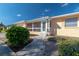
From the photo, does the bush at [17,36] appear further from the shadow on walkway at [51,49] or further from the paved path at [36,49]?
the shadow on walkway at [51,49]

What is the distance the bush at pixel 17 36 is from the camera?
8.12 metres

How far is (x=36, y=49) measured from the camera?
8.13 m

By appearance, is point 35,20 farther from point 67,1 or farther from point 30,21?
point 67,1

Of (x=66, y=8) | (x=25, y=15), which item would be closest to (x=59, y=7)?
(x=66, y=8)

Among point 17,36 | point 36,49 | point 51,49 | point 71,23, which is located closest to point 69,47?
point 51,49

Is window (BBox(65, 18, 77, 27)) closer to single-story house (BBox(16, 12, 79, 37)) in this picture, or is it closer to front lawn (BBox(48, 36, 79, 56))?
single-story house (BBox(16, 12, 79, 37))

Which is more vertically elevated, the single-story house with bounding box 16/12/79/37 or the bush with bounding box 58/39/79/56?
the single-story house with bounding box 16/12/79/37

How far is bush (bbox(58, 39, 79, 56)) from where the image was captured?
8.07 metres

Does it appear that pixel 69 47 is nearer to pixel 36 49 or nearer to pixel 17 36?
pixel 36 49

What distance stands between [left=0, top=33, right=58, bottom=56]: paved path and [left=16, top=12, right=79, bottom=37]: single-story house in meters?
0.18

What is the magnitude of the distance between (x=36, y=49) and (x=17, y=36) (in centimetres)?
42

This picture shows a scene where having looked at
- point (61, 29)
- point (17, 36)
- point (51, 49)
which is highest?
point (61, 29)

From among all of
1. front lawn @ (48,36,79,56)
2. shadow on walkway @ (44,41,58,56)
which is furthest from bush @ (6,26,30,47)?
front lawn @ (48,36,79,56)

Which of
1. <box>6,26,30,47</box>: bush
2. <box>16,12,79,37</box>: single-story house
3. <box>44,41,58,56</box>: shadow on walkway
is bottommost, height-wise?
<box>44,41,58,56</box>: shadow on walkway
